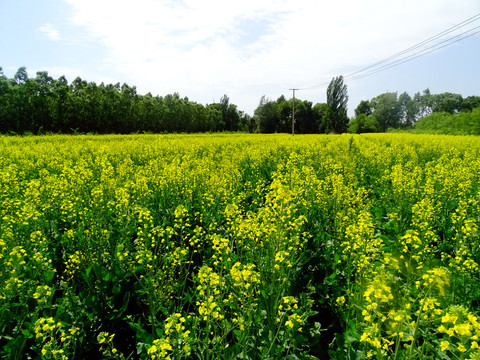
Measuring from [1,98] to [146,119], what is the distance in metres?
19.0

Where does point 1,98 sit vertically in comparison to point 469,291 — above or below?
above

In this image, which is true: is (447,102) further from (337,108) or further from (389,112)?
(337,108)

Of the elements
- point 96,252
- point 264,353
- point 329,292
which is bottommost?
point 329,292

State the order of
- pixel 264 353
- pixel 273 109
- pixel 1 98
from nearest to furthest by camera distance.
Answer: pixel 264 353
pixel 1 98
pixel 273 109

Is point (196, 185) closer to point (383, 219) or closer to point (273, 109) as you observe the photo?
point (383, 219)

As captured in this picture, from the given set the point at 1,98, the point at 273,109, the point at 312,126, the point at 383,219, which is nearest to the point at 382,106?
the point at 312,126

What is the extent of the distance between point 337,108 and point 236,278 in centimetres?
7781

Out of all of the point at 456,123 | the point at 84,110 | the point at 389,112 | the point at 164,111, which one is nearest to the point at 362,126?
the point at 456,123

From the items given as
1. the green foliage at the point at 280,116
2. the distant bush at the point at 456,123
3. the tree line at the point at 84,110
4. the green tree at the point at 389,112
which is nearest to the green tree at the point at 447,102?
the green tree at the point at 389,112

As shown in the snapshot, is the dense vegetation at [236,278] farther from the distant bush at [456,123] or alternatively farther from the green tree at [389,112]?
the green tree at [389,112]

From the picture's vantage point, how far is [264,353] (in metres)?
2.51

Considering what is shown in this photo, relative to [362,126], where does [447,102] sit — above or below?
above

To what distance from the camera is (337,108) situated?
244 feet

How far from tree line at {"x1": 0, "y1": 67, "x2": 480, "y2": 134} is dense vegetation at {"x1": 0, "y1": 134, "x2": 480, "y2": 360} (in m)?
39.4
